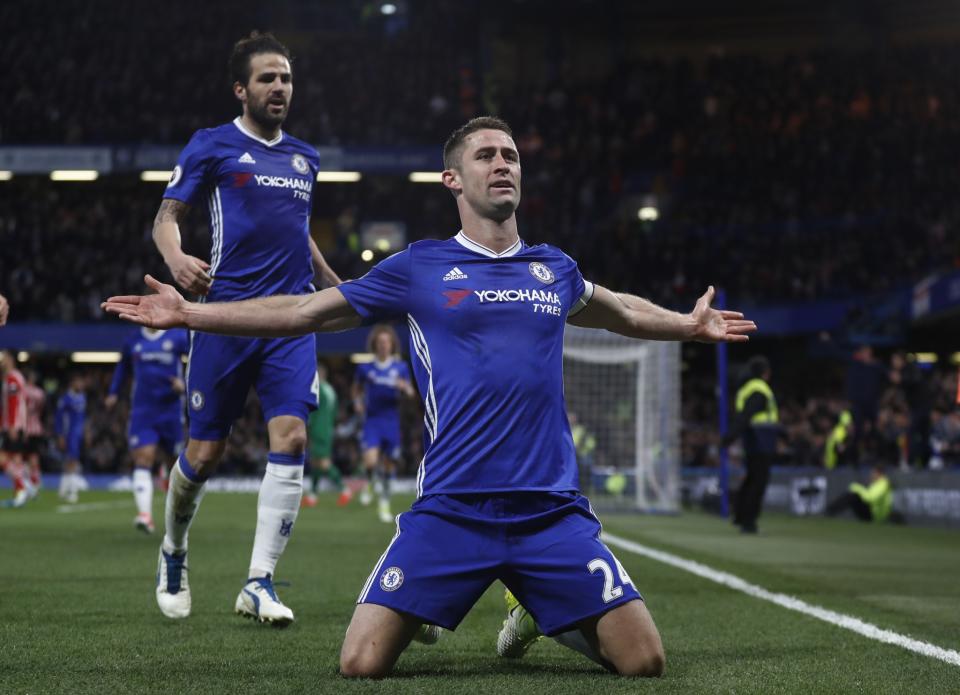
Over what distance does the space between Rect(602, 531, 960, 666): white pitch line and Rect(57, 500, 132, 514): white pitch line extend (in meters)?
9.23

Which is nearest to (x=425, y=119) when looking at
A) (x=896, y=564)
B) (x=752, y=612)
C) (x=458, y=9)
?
(x=458, y=9)

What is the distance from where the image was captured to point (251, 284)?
554cm

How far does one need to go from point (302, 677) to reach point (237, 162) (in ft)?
8.21

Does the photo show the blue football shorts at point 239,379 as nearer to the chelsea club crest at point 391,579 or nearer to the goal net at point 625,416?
the chelsea club crest at point 391,579

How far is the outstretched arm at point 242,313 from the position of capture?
3.91m

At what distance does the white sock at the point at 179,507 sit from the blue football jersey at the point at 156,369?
20.5 feet

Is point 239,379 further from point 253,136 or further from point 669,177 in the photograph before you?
point 669,177

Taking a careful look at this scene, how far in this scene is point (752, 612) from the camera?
624 cm

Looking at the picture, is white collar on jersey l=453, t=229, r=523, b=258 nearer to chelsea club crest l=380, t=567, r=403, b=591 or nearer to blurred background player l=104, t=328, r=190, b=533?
chelsea club crest l=380, t=567, r=403, b=591

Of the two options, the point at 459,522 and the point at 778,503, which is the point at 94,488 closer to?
the point at 778,503

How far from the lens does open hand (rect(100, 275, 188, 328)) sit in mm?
3879

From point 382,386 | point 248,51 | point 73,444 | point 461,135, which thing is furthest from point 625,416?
point 461,135

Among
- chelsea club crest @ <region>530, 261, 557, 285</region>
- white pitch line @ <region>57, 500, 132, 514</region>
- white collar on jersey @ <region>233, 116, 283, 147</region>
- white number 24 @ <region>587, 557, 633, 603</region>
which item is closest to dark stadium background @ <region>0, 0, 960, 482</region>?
white pitch line @ <region>57, 500, 132, 514</region>

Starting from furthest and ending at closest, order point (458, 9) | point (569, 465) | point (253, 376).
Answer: point (458, 9) < point (253, 376) < point (569, 465)
